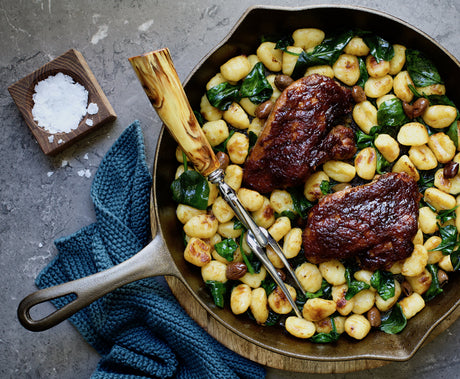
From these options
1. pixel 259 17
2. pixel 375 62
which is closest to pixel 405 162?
pixel 375 62

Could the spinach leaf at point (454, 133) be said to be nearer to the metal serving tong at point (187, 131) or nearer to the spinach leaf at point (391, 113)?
the spinach leaf at point (391, 113)

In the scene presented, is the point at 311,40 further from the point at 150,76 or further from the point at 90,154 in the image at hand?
the point at 90,154

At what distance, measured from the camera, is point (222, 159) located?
A: 2.74 meters

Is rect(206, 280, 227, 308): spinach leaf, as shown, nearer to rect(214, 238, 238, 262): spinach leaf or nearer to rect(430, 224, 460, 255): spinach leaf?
rect(214, 238, 238, 262): spinach leaf

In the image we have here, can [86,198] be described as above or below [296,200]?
above

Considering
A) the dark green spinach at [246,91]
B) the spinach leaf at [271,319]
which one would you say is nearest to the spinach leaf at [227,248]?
the spinach leaf at [271,319]

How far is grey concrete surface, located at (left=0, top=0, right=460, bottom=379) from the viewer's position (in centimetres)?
302

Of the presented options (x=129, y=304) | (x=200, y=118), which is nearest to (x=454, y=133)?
(x=200, y=118)

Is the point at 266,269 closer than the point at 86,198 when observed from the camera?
Yes

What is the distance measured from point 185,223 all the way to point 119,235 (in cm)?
42

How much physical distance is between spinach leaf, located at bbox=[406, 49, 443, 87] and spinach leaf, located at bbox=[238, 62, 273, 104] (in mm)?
871

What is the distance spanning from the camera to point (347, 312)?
8.98 ft

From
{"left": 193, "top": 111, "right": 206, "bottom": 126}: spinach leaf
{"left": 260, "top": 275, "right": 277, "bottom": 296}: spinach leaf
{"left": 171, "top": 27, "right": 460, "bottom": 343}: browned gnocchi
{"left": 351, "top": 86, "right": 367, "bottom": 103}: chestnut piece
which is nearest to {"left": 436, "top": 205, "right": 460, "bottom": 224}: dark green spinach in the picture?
{"left": 171, "top": 27, "right": 460, "bottom": 343}: browned gnocchi

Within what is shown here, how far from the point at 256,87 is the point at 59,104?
131 centimetres
